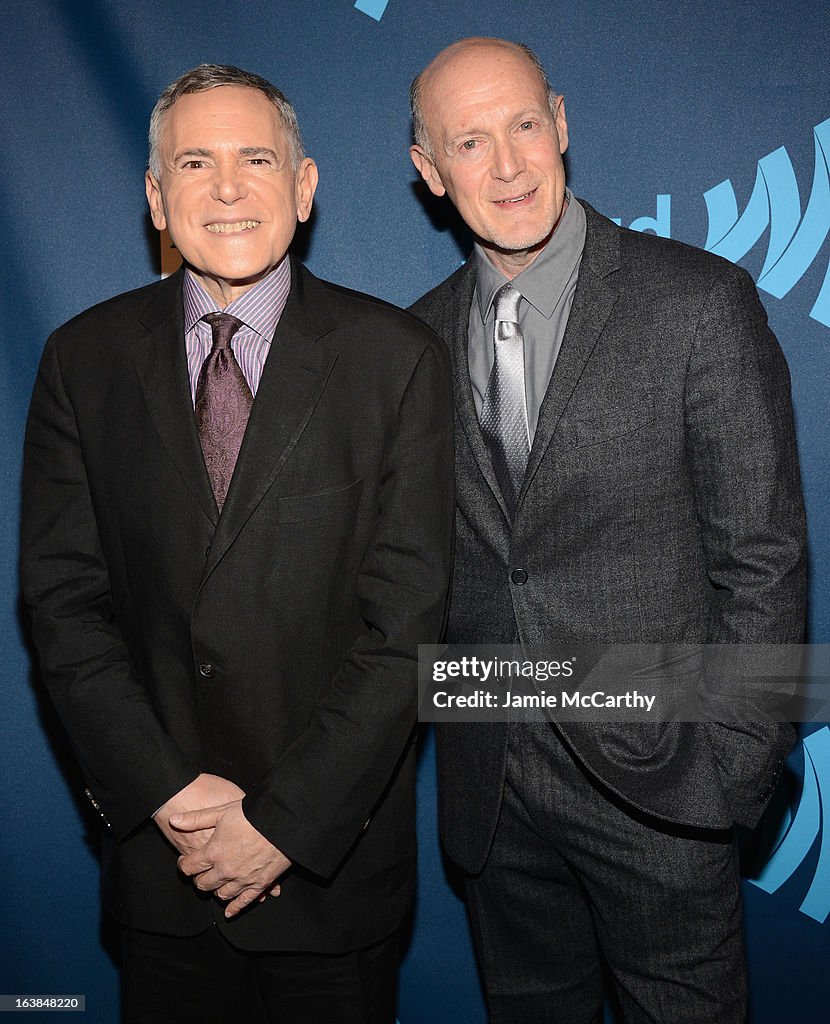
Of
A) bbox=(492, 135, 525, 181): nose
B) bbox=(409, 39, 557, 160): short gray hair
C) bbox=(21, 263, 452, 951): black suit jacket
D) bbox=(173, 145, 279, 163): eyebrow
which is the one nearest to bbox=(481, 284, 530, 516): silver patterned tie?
bbox=(21, 263, 452, 951): black suit jacket

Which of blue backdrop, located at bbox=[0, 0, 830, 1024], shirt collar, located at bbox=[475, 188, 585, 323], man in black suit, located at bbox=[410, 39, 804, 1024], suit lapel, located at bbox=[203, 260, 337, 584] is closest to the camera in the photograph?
suit lapel, located at bbox=[203, 260, 337, 584]

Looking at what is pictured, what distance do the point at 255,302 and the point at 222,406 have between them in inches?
6.5

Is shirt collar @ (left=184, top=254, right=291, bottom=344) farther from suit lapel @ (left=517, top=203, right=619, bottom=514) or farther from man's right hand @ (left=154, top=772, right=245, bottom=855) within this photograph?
man's right hand @ (left=154, top=772, right=245, bottom=855)

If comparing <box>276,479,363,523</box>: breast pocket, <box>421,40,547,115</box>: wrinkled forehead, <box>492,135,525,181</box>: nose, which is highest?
<box>421,40,547,115</box>: wrinkled forehead

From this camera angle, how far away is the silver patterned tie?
1.66 m

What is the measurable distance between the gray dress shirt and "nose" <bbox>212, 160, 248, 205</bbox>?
43cm

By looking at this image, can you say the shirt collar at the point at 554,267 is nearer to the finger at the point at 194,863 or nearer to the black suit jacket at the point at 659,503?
the black suit jacket at the point at 659,503

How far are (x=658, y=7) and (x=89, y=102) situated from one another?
1106 mm

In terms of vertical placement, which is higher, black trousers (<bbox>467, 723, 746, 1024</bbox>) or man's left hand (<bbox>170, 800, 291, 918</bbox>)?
man's left hand (<bbox>170, 800, 291, 918</bbox>)

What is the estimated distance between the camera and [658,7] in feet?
6.75

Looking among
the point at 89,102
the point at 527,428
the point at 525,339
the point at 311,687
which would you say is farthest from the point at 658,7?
the point at 311,687

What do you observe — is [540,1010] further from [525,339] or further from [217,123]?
[217,123]

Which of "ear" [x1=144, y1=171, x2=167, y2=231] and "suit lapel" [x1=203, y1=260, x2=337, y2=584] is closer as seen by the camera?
"suit lapel" [x1=203, y1=260, x2=337, y2=584]

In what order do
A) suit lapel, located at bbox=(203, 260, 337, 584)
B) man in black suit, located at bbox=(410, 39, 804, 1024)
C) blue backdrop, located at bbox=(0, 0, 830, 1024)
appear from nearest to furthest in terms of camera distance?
suit lapel, located at bbox=(203, 260, 337, 584), man in black suit, located at bbox=(410, 39, 804, 1024), blue backdrop, located at bbox=(0, 0, 830, 1024)
